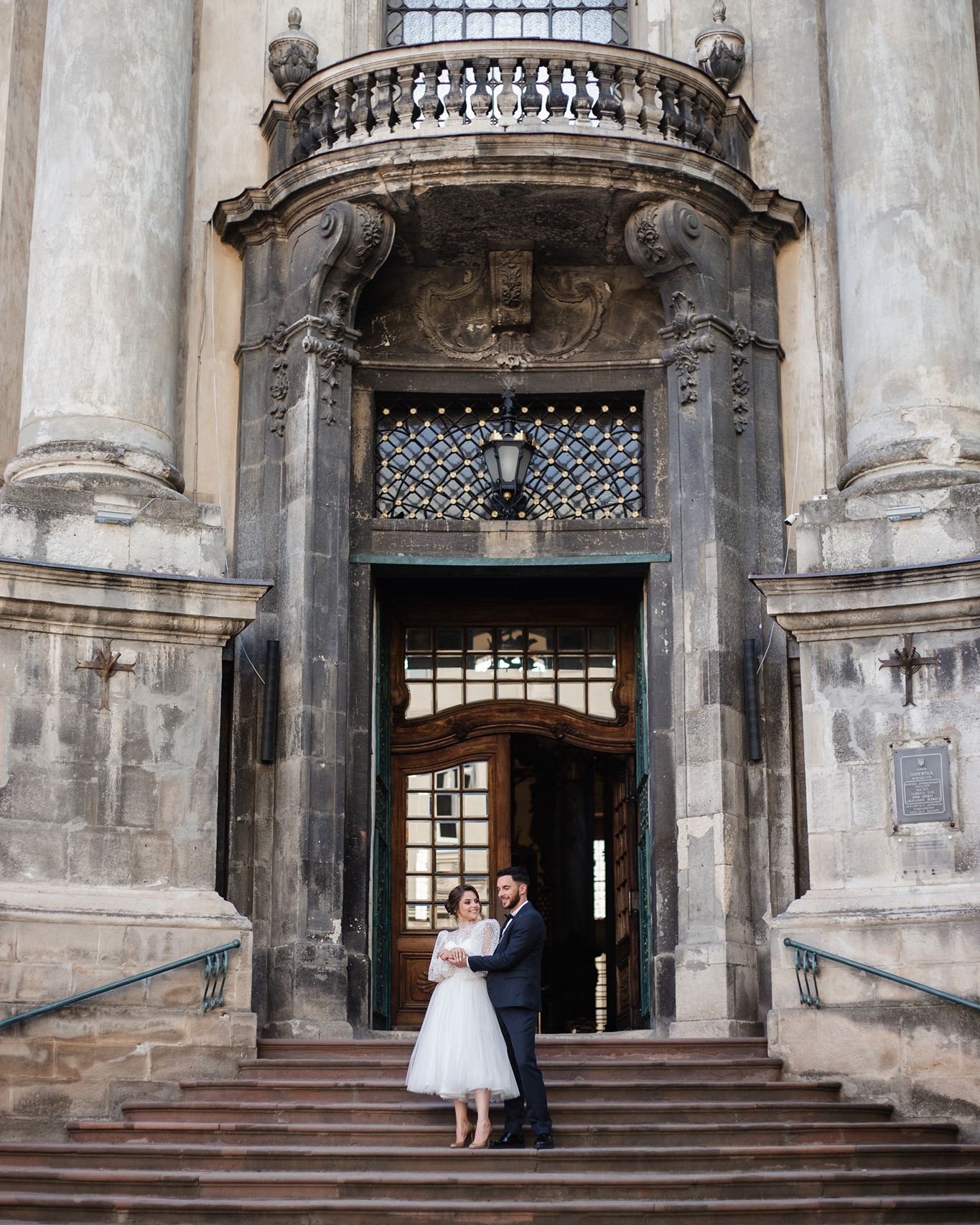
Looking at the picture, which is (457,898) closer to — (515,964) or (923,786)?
(515,964)

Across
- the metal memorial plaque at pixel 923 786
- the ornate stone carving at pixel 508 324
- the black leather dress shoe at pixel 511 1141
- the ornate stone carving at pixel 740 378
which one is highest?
the ornate stone carving at pixel 508 324

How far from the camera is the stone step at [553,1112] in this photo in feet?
40.8

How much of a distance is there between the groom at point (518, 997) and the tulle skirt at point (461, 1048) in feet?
0.26

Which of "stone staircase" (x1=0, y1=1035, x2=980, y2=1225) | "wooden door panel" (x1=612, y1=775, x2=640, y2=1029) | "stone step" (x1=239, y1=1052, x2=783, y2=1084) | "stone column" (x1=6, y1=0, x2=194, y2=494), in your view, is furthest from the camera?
"wooden door panel" (x1=612, y1=775, x2=640, y2=1029)

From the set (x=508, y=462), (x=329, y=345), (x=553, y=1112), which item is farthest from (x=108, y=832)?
(x=508, y=462)

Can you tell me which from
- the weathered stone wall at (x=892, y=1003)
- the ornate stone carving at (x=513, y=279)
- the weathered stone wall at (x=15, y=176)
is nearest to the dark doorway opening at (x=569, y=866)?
the ornate stone carving at (x=513, y=279)

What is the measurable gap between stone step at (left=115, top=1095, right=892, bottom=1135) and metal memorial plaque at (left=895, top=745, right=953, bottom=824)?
2.07 m

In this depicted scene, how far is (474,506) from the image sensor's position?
17.2 metres

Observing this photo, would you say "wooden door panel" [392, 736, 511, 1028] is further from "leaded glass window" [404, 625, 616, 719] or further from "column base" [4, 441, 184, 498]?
"column base" [4, 441, 184, 498]

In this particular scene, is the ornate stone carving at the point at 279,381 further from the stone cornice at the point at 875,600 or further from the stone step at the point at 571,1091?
the stone step at the point at 571,1091

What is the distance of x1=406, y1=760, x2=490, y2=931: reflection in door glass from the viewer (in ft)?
56.5

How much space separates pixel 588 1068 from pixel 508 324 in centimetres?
667

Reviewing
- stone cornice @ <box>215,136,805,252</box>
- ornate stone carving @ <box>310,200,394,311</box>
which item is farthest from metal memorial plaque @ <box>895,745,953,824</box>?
ornate stone carving @ <box>310,200,394,311</box>

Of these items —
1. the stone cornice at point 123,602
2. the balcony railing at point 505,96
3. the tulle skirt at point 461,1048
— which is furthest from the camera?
the balcony railing at point 505,96
